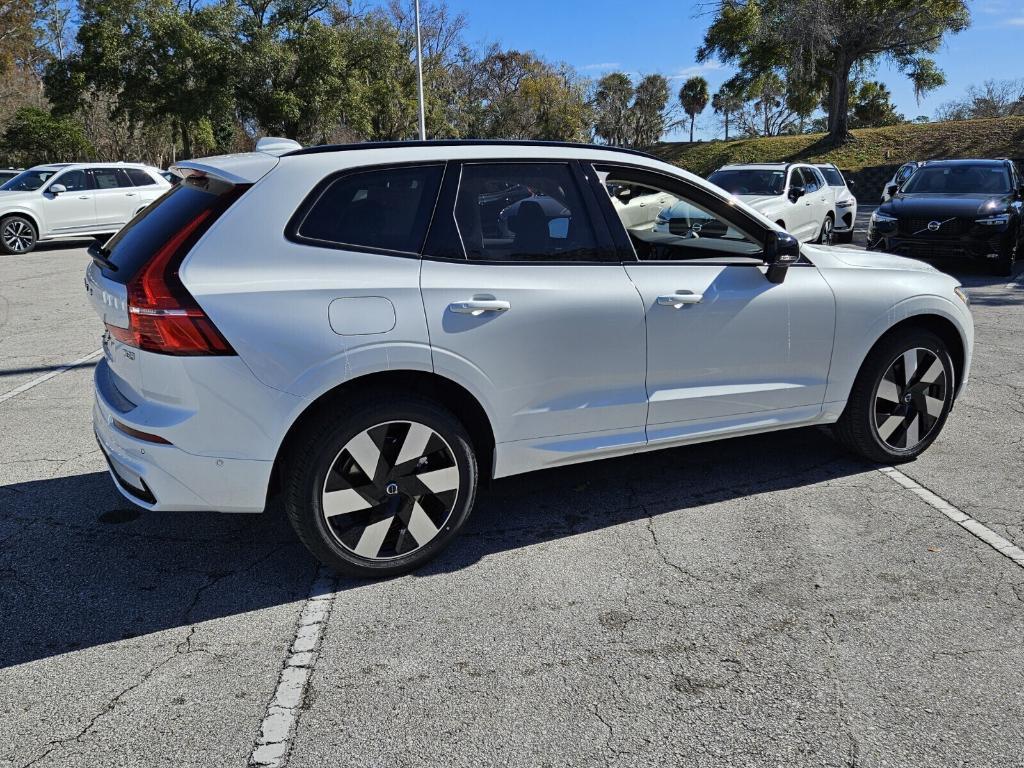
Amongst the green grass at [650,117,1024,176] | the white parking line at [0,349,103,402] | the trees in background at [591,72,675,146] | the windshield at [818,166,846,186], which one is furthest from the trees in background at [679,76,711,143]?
the white parking line at [0,349,103,402]

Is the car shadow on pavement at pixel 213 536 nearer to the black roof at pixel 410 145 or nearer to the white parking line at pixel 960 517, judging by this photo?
the white parking line at pixel 960 517

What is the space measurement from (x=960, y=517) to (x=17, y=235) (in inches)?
690

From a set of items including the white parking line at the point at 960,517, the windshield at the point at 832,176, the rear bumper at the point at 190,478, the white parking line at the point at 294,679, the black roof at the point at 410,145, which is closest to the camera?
the white parking line at the point at 294,679

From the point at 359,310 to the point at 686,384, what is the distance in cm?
166

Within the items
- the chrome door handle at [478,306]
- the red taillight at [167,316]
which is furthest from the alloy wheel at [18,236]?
the chrome door handle at [478,306]

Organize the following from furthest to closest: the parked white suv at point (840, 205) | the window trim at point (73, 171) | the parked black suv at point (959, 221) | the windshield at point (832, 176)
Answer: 1. the window trim at point (73, 171)
2. the windshield at point (832, 176)
3. the parked white suv at point (840, 205)
4. the parked black suv at point (959, 221)

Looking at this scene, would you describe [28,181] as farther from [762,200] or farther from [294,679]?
[294,679]

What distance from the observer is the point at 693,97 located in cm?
6469

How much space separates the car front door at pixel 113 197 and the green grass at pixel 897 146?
28.1 m

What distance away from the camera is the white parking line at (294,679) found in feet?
8.45

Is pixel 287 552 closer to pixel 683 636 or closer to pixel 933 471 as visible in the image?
pixel 683 636

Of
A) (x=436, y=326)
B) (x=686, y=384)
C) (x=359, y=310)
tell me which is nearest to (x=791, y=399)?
(x=686, y=384)

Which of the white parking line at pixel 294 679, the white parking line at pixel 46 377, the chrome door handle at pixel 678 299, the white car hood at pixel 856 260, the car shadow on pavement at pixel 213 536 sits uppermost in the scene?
the white car hood at pixel 856 260

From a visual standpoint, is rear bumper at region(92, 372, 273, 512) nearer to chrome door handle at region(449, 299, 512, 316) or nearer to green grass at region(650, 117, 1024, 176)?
chrome door handle at region(449, 299, 512, 316)
